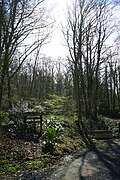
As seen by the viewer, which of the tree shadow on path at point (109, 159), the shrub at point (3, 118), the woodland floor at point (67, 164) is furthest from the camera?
the shrub at point (3, 118)

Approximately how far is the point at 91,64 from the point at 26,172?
19.5m

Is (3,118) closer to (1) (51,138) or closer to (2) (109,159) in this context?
(1) (51,138)

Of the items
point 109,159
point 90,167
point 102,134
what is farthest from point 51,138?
point 102,134

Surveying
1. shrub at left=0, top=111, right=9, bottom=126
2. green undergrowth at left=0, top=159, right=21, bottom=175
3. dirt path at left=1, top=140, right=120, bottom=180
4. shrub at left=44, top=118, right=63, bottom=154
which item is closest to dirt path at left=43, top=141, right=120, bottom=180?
dirt path at left=1, top=140, right=120, bottom=180

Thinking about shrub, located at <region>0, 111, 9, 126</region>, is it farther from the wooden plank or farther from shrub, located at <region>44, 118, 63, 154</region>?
the wooden plank

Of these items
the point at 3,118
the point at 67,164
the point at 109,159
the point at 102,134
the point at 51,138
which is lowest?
the point at 109,159

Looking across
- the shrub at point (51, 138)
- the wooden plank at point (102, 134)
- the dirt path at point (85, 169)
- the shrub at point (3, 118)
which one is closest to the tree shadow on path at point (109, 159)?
the dirt path at point (85, 169)

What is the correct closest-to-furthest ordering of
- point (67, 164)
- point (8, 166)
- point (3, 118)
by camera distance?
1. point (8, 166)
2. point (67, 164)
3. point (3, 118)

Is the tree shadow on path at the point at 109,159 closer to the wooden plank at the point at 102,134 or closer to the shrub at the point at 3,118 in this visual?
the wooden plank at the point at 102,134

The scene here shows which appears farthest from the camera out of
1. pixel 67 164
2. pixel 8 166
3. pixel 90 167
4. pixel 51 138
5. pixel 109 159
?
pixel 51 138

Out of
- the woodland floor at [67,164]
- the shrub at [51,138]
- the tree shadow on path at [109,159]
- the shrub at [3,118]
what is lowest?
the tree shadow on path at [109,159]

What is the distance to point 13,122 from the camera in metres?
14.8

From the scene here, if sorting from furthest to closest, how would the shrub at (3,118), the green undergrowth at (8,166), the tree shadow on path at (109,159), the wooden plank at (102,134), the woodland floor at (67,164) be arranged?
1. the wooden plank at (102,134)
2. the shrub at (3,118)
3. the tree shadow on path at (109,159)
4. the green undergrowth at (8,166)
5. the woodland floor at (67,164)

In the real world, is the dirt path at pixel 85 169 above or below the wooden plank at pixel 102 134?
below
